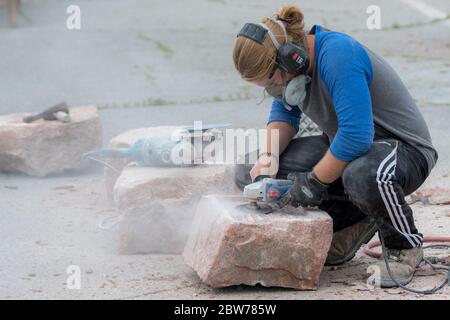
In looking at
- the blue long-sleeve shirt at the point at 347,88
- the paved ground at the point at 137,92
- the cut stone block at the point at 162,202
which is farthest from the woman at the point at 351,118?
the cut stone block at the point at 162,202

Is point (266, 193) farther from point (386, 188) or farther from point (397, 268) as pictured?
point (397, 268)

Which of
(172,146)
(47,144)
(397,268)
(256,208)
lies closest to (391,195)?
(397,268)

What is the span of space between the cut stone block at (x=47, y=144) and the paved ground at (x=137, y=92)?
10 cm

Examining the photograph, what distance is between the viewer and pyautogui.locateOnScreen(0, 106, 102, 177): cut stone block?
6082 mm

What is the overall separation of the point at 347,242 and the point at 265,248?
0.59m

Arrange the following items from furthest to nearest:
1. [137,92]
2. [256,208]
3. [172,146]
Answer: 1. [137,92]
2. [172,146]
3. [256,208]

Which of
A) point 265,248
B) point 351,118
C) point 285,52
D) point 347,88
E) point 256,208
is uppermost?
point 285,52

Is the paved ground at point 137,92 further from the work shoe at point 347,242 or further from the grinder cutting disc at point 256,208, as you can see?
the grinder cutting disc at point 256,208

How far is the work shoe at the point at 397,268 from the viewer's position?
398cm

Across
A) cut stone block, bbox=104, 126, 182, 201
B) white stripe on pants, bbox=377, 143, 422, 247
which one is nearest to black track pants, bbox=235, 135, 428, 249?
white stripe on pants, bbox=377, 143, 422, 247

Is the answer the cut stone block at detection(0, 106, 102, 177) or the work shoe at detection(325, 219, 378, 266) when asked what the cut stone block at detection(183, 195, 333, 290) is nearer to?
the work shoe at detection(325, 219, 378, 266)

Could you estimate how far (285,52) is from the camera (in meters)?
3.82

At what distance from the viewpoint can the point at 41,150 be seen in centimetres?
613

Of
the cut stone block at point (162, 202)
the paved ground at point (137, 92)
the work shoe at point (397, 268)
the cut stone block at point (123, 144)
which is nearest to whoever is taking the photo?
the work shoe at point (397, 268)
